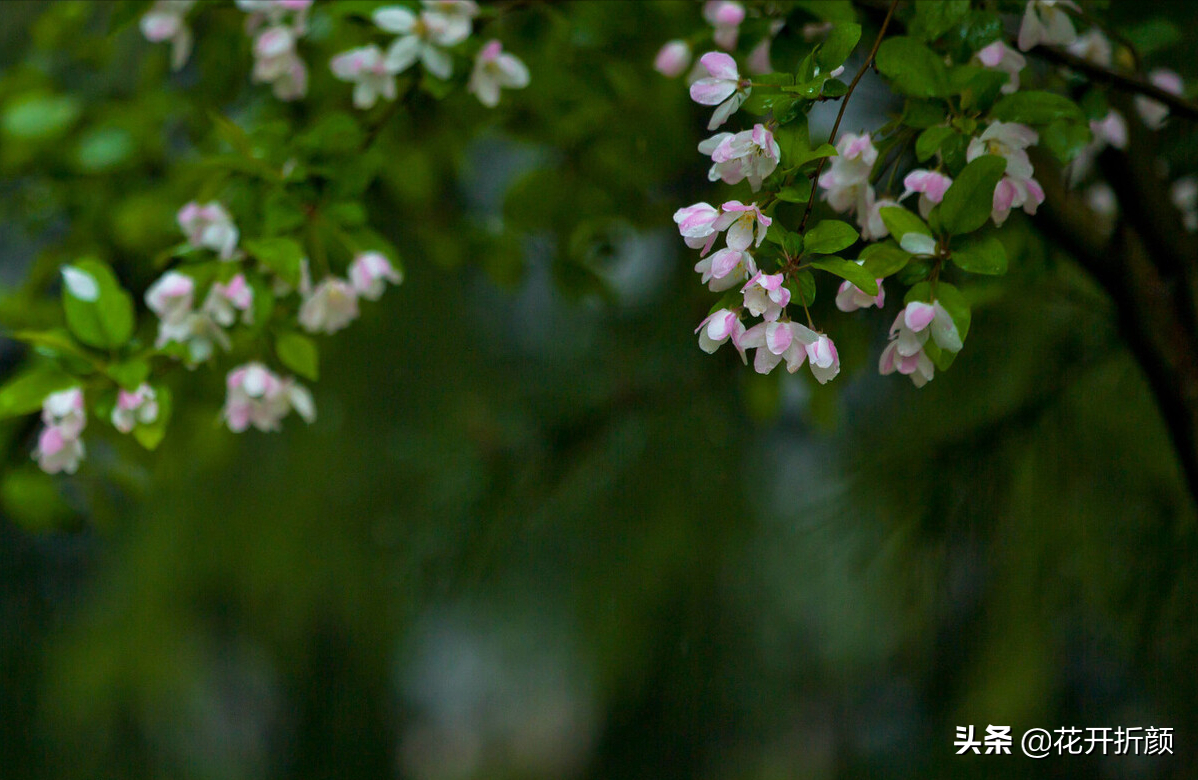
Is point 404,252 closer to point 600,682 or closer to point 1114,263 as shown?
point 600,682

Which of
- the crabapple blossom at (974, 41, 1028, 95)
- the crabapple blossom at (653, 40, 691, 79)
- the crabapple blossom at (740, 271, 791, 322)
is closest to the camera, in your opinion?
the crabapple blossom at (740, 271, 791, 322)

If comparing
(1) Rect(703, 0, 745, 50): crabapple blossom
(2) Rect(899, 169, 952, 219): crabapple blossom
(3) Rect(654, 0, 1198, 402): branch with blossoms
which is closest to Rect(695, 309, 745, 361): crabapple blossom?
(3) Rect(654, 0, 1198, 402): branch with blossoms

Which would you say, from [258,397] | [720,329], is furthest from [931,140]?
[258,397]

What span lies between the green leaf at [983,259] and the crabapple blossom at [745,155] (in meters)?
0.08

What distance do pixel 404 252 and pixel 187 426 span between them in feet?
2.45

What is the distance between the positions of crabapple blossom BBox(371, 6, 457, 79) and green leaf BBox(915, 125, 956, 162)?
8.9 inches

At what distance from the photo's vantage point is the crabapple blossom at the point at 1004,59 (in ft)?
1.38

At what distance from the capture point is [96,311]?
17.7 inches

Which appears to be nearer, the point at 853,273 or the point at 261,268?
the point at 853,273

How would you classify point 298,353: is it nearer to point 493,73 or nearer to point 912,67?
point 493,73

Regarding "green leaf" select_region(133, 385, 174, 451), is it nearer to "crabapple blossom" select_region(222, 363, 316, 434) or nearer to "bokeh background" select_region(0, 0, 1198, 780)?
"crabapple blossom" select_region(222, 363, 316, 434)

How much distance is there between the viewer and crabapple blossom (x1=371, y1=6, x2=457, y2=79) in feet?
1.52

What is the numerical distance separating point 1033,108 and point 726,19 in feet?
0.51

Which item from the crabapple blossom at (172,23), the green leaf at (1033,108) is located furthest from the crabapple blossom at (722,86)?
the crabapple blossom at (172,23)
